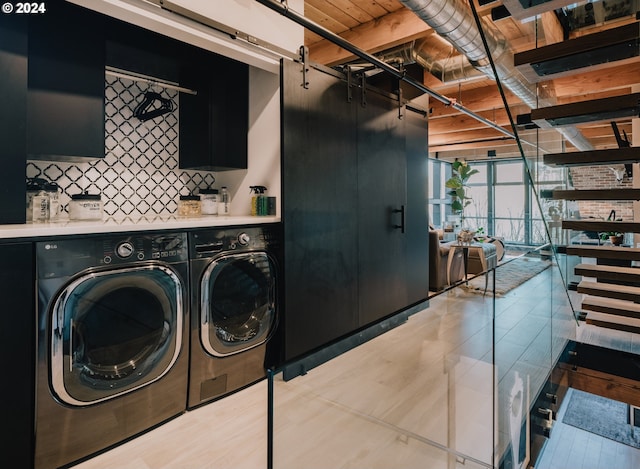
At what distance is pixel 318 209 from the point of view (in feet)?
8.71

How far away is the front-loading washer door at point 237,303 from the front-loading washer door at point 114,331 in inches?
7.3

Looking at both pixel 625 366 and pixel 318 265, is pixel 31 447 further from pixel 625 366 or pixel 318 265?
pixel 625 366

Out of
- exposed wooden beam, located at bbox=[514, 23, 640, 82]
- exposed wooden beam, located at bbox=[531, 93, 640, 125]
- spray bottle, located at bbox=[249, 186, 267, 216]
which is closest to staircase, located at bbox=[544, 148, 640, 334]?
exposed wooden beam, located at bbox=[531, 93, 640, 125]

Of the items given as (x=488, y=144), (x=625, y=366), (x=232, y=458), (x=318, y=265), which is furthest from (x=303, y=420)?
(x=488, y=144)

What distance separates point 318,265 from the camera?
267cm

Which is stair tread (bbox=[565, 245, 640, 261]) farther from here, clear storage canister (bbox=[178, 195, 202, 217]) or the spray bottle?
clear storage canister (bbox=[178, 195, 202, 217])

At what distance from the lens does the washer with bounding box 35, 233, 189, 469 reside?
5.24 feet

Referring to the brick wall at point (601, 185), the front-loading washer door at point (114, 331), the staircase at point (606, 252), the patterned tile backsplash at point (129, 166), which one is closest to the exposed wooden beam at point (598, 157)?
the staircase at point (606, 252)

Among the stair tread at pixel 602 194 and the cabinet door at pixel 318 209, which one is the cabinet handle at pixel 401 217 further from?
the stair tread at pixel 602 194

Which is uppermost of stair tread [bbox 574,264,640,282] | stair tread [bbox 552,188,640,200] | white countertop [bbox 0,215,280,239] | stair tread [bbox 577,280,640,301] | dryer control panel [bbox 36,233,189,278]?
stair tread [bbox 552,188,640,200]

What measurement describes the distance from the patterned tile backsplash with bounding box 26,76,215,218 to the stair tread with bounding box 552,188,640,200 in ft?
9.57

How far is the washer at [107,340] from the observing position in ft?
5.24

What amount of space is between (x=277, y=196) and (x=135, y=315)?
116 cm

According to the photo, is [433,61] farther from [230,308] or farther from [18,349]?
[18,349]
